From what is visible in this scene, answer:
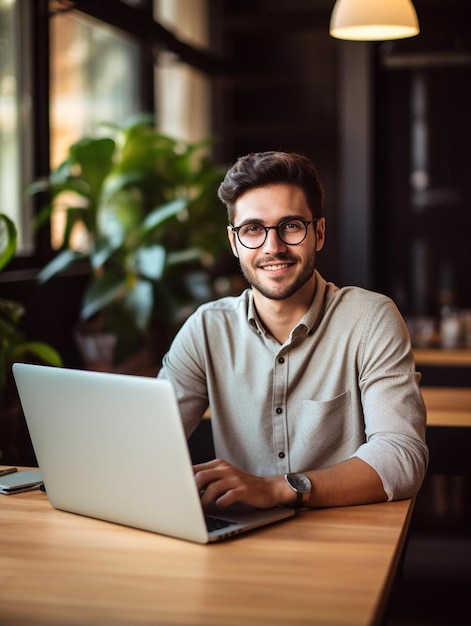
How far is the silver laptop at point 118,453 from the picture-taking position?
5.44ft

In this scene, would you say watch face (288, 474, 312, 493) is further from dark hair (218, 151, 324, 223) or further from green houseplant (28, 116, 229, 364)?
green houseplant (28, 116, 229, 364)

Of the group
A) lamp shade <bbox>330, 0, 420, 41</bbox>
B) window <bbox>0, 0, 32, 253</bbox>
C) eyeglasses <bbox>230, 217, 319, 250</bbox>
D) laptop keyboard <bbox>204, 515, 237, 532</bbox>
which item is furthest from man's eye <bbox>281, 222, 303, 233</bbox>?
window <bbox>0, 0, 32, 253</bbox>

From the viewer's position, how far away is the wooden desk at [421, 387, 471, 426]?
3.01 m

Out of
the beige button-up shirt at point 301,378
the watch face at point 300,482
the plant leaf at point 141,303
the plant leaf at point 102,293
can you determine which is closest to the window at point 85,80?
the plant leaf at point 102,293

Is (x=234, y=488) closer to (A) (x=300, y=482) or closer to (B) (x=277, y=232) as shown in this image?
(A) (x=300, y=482)

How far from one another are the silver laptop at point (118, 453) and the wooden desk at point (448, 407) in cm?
126

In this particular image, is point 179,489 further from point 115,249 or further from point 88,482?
point 115,249

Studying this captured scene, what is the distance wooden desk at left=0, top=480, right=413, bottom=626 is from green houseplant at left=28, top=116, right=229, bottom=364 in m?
2.26

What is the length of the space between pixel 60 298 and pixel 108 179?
582 millimetres

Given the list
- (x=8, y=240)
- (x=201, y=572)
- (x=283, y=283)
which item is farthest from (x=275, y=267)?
(x=8, y=240)

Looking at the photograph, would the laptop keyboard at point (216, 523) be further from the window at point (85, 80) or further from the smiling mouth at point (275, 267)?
the window at point (85, 80)

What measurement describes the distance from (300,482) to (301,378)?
409mm

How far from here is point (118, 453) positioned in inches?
68.9

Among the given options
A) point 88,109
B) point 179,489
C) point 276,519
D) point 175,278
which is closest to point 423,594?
point 276,519
